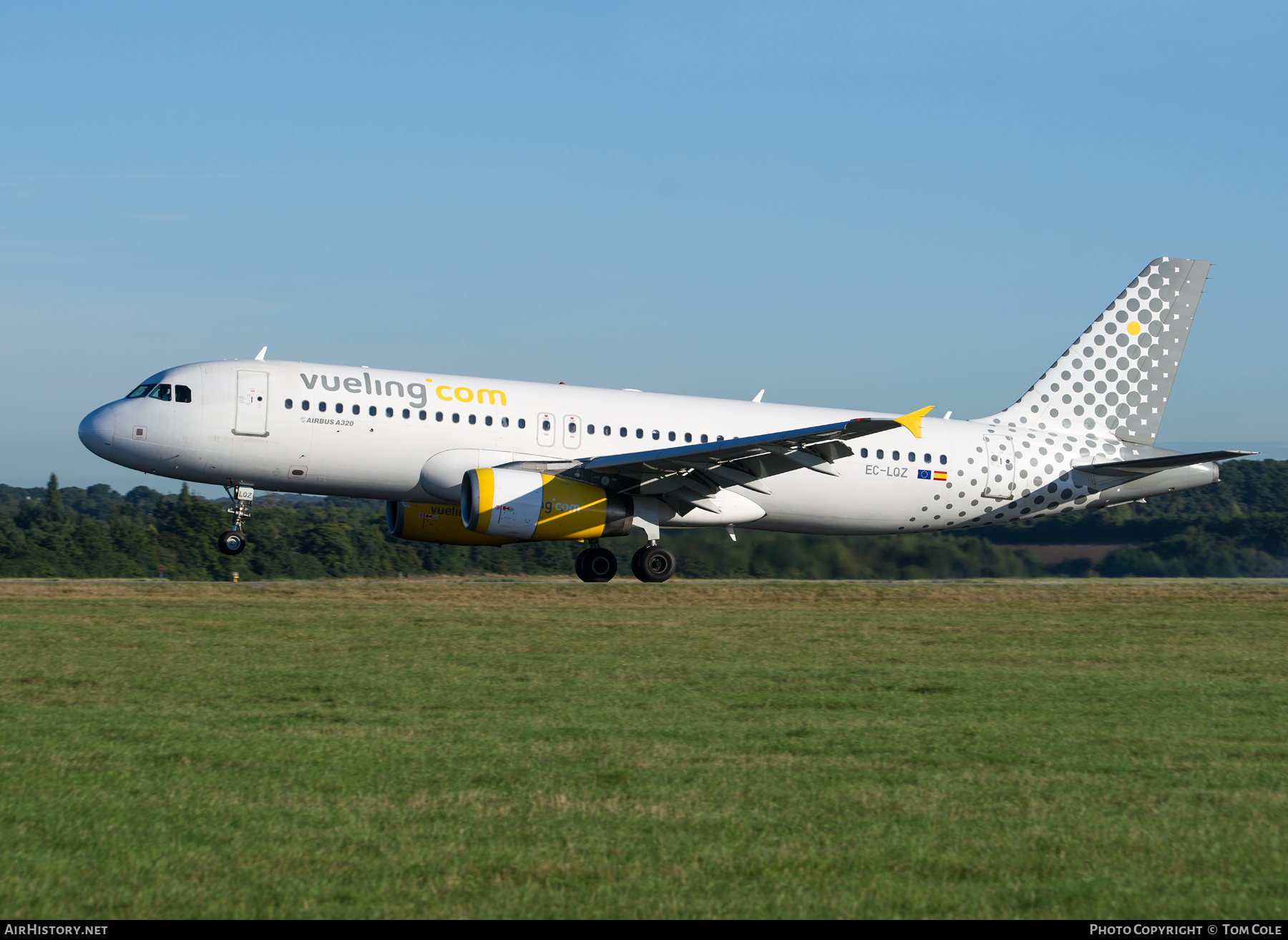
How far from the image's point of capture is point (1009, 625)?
20391 mm

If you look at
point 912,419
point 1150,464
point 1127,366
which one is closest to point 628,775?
point 912,419

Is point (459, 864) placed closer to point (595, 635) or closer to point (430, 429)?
point (595, 635)

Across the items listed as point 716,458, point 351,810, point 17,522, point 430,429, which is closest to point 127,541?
point 17,522

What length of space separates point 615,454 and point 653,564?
2515 millimetres

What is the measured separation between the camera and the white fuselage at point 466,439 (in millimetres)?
23109

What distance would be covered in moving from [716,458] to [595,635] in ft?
21.6

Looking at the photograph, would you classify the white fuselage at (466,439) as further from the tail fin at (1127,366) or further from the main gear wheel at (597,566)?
the main gear wheel at (597,566)

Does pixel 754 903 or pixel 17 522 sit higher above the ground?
pixel 17 522

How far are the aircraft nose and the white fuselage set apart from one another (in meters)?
0.03

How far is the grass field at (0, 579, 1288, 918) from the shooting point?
5809mm

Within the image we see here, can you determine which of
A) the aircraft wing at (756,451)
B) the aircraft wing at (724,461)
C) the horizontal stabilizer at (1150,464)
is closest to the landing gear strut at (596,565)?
the aircraft wing at (724,461)

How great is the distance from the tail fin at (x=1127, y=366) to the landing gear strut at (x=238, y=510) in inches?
675
